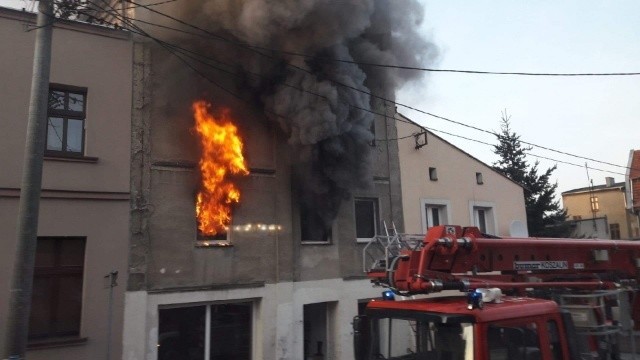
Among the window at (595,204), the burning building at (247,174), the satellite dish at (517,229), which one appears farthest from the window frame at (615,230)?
the burning building at (247,174)

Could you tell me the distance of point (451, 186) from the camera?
578 inches

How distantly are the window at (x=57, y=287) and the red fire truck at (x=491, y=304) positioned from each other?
19.4 feet

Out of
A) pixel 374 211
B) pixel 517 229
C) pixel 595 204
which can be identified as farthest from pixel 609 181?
pixel 374 211

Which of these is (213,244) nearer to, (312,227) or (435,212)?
(312,227)

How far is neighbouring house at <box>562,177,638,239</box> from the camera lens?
36.8 meters

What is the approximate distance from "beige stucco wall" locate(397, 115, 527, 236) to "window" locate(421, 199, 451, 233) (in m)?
0.06

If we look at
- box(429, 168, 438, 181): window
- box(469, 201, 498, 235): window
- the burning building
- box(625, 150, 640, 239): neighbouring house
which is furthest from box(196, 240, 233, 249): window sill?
box(625, 150, 640, 239): neighbouring house

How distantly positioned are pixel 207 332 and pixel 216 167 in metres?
3.32

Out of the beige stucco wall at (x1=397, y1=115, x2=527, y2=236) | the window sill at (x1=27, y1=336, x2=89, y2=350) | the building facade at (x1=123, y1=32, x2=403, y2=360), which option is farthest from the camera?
the beige stucco wall at (x1=397, y1=115, x2=527, y2=236)

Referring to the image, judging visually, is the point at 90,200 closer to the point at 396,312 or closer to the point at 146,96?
the point at 146,96

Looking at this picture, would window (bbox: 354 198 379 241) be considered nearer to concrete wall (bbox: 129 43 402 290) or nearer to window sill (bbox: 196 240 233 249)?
concrete wall (bbox: 129 43 402 290)

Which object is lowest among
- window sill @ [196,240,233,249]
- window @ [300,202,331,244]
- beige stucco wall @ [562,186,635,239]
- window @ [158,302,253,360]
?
window @ [158,302,253,360]

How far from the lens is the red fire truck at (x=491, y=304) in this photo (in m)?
4.49

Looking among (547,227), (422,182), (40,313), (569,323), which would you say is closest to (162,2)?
(40,313)
